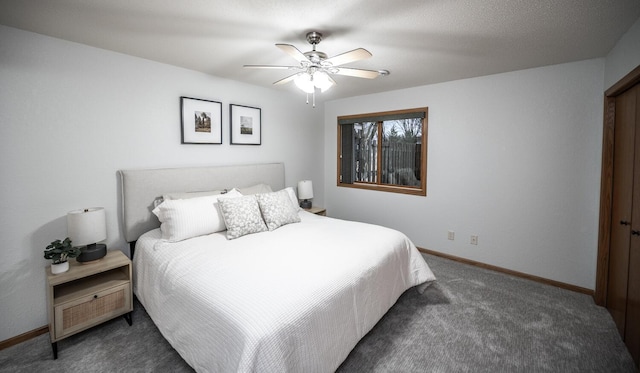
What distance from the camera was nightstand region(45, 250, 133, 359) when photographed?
1986 mm

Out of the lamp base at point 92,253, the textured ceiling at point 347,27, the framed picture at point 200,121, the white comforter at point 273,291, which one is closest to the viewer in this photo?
the white comforter at point 273,291

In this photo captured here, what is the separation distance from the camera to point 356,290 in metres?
1.93

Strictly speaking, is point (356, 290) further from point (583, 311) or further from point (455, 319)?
point (583, 311)

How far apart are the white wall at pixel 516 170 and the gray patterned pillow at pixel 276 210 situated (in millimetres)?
1853

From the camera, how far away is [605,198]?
102 inches

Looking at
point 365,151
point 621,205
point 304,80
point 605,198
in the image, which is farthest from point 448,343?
point 365,151

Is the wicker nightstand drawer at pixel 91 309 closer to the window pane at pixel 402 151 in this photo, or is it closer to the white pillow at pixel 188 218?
the white pillow at pixel 188 218

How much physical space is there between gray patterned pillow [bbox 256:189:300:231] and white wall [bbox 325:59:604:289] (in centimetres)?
185

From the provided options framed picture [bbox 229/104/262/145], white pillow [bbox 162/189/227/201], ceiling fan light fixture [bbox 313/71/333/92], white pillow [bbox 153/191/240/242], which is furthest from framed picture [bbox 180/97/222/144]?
ceiling fan light fixture [bbox 313/71/333/92]

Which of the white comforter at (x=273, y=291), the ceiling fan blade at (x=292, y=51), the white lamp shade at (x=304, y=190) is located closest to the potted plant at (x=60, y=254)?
the white comforter at (x=273, y=291)

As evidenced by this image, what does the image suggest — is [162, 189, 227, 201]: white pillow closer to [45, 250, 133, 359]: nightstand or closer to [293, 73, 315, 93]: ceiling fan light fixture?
[45, 250, 133, 359]: nightstand

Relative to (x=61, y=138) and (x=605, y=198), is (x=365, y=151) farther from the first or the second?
(x=61, y=138)

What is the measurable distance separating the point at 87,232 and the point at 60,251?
0.20 metres

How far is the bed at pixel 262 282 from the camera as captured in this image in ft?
4.73
